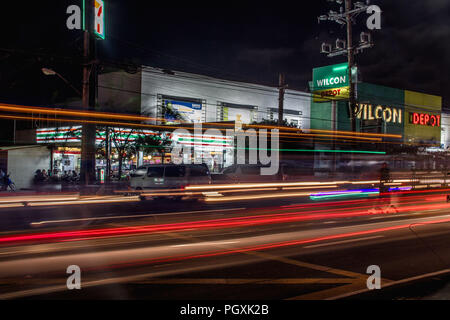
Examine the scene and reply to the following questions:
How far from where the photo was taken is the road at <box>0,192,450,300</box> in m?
5.82

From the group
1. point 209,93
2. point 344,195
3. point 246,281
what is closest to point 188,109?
point 209,93

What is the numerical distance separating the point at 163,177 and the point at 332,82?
48.3ft

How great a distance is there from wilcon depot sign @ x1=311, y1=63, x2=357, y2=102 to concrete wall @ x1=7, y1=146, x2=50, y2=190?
64.8 ft

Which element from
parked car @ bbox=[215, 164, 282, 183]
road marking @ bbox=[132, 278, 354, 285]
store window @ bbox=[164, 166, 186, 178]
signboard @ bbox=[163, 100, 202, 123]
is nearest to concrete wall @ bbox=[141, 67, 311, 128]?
signboard @ bbox=[163, 100, 202, 123]

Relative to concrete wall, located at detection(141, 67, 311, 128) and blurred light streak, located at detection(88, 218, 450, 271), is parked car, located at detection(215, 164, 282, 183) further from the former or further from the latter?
blurred light streak, located at detection(88, 218, 450, 271)

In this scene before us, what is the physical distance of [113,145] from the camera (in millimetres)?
28547

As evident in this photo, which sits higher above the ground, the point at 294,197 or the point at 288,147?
the point at 288,147

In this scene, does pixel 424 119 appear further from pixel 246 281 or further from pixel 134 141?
pixel 246 281

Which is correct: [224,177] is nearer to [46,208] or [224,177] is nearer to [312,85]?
[46,208]

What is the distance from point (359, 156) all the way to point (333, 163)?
152 centimetres

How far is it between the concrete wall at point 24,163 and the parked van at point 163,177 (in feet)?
42.6

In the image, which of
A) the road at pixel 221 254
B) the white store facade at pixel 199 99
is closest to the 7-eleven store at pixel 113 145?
the white store facade at pixel 199 99
